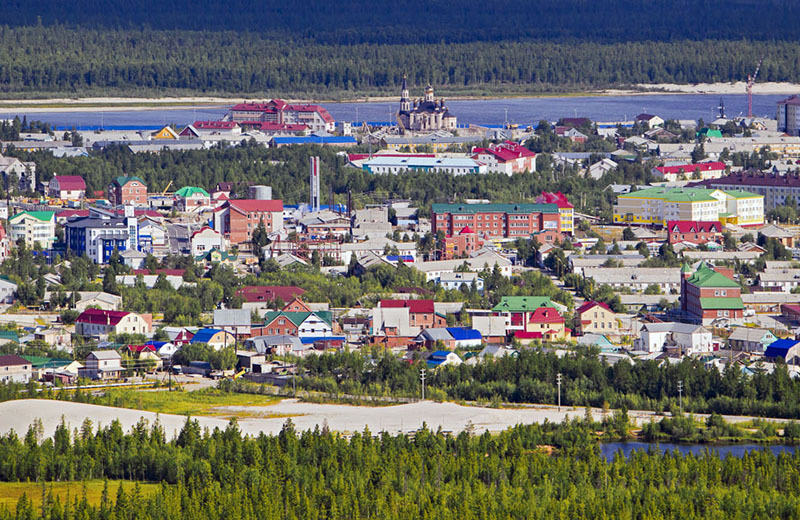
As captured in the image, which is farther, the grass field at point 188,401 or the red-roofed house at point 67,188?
the red-roofed house at point 67,188

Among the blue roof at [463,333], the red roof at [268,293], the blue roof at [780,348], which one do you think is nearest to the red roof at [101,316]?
the red roof at [268,293]

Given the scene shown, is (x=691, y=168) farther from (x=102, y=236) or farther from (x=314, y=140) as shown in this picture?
(x=102, y=236)

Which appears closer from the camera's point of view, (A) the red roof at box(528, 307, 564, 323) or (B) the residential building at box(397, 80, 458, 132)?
(A) the red roof at box(528, 307, 564, 323)

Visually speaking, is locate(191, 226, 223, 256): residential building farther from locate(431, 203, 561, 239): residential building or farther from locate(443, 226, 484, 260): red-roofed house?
locate(431, 203, 561, 239): residential building

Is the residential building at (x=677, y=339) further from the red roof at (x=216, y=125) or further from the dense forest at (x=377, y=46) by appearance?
the dense forest at (x=377, y=46)

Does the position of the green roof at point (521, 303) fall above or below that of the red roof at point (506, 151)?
below

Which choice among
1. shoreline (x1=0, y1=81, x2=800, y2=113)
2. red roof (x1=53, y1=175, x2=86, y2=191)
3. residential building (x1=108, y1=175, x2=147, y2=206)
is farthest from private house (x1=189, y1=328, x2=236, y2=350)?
shoreline (x1=0, y1=81, x2=800, y2=113)
